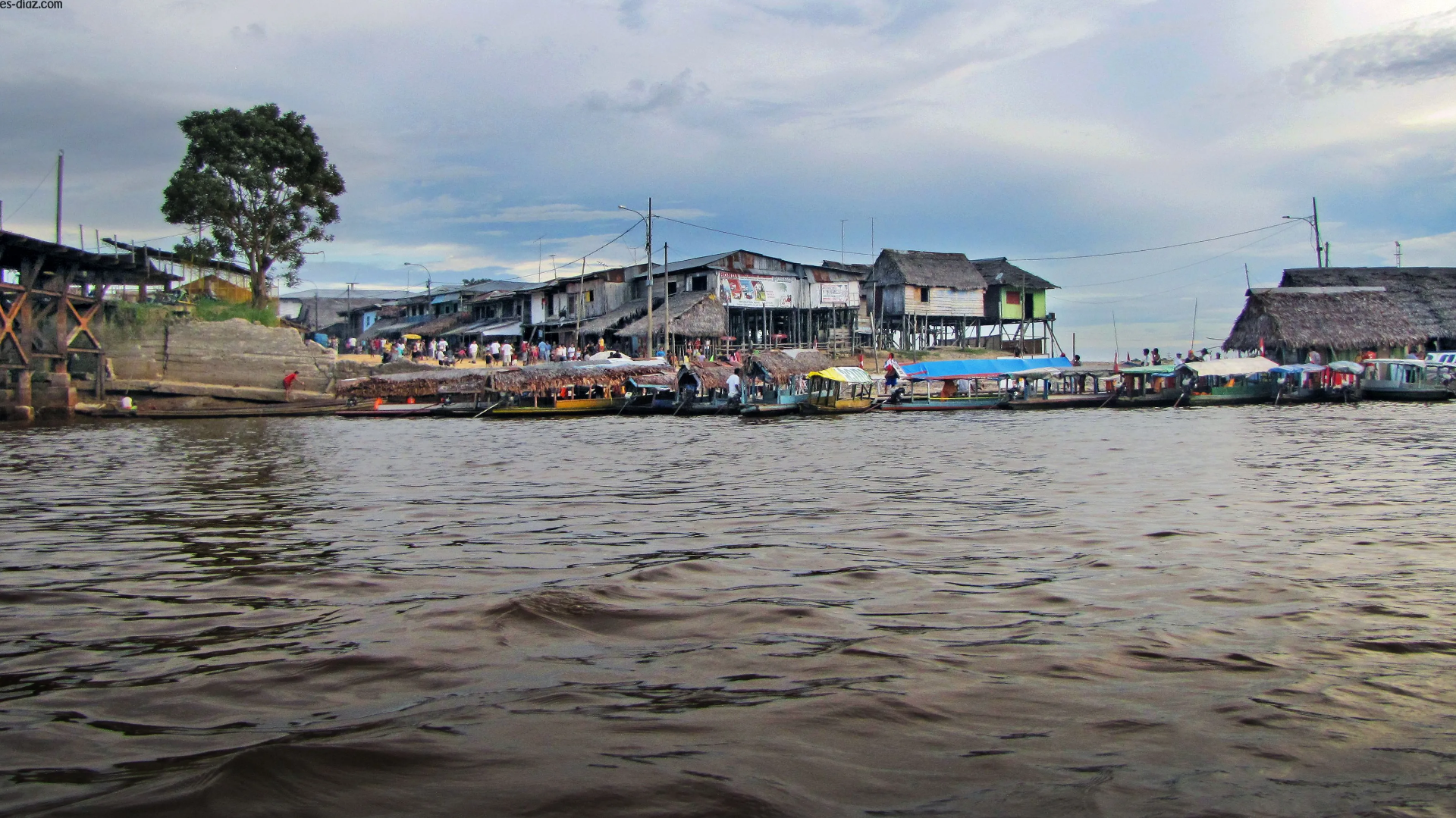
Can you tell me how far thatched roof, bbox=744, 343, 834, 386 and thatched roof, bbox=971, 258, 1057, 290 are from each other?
55.2 ft

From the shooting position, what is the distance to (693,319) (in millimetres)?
41000

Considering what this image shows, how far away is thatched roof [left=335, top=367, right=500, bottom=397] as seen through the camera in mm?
35000

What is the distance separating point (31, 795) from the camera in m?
2.35

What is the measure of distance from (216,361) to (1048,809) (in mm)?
37734

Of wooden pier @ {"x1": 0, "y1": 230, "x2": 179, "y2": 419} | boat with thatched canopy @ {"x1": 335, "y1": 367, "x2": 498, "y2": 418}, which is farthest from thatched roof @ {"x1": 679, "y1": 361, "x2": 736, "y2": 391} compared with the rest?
wooden pier @ {"x1": 0, "y1": 230, "x2": 179, "y2": 419}

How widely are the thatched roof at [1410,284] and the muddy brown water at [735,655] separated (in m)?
38.8

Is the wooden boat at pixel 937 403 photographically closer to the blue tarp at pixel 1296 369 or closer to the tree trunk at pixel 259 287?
the blue tarp at pixel 1296 369

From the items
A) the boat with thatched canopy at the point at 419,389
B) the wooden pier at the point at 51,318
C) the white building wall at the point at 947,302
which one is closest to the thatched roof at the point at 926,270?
the white building wall at the point at 947,302

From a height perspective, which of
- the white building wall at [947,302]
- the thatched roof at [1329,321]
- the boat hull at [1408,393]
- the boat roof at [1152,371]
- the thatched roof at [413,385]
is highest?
the white building wall at [947,302]

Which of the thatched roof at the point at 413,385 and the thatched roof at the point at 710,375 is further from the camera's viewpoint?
the thatched roof at the point at 413,385

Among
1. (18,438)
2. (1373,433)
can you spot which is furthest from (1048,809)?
(18,438)

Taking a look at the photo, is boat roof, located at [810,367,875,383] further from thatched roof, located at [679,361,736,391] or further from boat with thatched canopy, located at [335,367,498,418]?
boat with thatched canopy, located at [335,367,498,418]

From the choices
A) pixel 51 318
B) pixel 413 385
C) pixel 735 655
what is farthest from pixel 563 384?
pixel 735 655

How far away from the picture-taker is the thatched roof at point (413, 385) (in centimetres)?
3500
